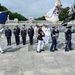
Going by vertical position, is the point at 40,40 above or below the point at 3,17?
below

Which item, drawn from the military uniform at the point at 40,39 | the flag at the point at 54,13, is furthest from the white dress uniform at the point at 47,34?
the military uniform at the point at 40,39

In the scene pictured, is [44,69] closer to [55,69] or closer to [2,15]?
[55,69]

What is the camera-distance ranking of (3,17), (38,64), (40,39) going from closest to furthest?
(38,64) < (40,39) < (3,17)

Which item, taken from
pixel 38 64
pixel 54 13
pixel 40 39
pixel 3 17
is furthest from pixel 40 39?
pixel 38 64

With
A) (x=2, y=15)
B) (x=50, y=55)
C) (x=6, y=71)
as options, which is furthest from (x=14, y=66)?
(x=2, y=15)

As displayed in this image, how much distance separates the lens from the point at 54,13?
16438 mm

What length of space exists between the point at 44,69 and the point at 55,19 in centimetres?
685

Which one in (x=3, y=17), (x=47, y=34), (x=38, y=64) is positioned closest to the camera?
(x=38, y=64)

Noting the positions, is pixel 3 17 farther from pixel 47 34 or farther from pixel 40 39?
pixel 47 34

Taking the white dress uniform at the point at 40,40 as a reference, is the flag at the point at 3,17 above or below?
A: above

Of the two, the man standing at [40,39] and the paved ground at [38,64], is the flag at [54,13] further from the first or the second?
the paved ground at [38,64]

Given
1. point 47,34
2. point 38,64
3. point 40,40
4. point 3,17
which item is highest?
point 3,17

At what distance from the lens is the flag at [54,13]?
16391 millimetres

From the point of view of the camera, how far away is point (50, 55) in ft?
44.0
